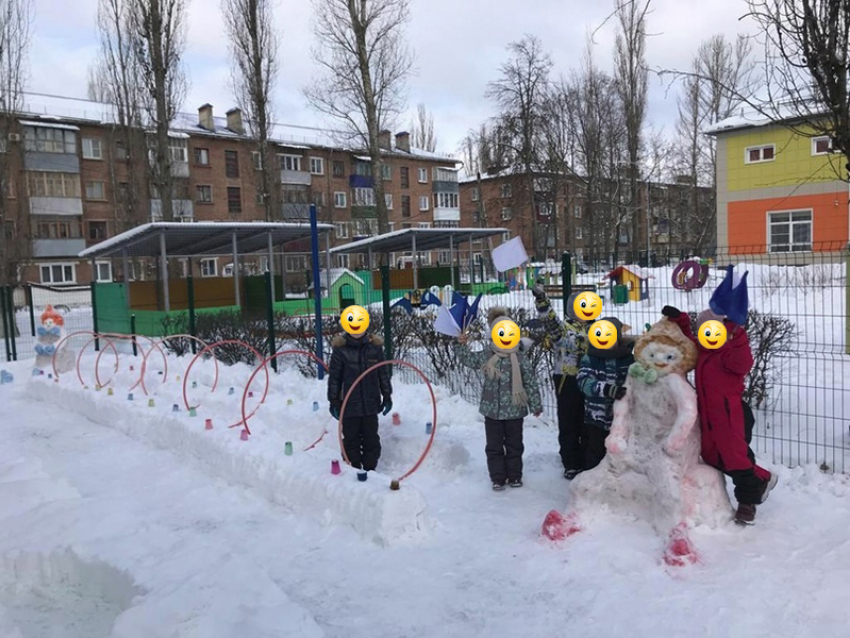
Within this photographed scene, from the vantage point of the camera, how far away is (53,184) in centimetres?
3884

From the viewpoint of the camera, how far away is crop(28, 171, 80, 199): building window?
1495 inches

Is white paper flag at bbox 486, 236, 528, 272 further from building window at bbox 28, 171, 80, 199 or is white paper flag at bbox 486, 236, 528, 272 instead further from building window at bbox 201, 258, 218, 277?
building window at bbox 201, 258, 218, 277

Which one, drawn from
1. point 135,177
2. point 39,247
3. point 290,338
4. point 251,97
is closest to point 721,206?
point 251,97

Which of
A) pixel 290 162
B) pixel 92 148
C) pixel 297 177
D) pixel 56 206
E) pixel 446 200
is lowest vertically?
pixel 56 206

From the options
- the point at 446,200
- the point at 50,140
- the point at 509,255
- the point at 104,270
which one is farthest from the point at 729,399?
the point at 446,200

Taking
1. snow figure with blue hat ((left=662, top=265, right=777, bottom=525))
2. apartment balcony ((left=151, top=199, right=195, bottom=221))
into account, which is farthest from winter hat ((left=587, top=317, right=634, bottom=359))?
apartment balcony ((left=151, top=199, right=195, bottom=221))

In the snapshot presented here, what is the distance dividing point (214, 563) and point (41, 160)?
41.4 m

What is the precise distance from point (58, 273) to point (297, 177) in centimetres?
1727

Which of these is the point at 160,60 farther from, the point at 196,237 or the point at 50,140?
the point at 50,140

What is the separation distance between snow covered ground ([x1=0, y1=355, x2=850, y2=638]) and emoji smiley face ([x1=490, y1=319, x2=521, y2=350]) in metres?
1.13

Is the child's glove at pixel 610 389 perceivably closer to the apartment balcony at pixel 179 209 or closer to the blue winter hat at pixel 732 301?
the blue winter hat at pixel 732 301

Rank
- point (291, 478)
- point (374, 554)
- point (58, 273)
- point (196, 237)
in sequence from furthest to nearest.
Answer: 1. point (58, 273)
2. point (196, 237)
3. point (291, 478)
4. point (374, 554)

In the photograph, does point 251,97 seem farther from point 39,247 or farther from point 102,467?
point 102,467

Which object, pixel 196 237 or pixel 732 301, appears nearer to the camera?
pixel 732 301
